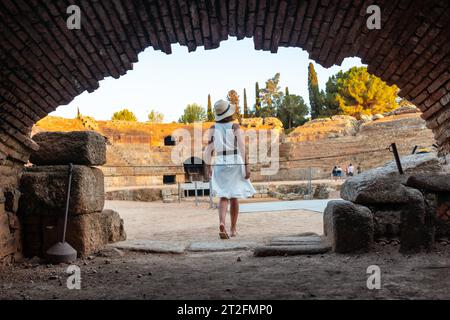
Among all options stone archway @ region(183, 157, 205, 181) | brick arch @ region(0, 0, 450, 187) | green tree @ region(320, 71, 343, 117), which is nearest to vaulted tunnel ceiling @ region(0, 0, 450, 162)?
brick arch @ region(0, 0, 450, 187)

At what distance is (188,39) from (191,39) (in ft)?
0.11

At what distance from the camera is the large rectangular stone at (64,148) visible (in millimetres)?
4285

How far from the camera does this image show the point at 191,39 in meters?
4.06

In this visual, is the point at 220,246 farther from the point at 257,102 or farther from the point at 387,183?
the point at 257,102

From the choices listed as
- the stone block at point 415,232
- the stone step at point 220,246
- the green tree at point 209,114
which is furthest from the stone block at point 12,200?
the green tree at point 209,114

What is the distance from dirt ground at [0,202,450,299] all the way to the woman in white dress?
92cm

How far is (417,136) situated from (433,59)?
2708cm

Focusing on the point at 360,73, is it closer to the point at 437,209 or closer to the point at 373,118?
the point at 373,118

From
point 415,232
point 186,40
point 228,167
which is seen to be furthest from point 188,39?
point 415,232

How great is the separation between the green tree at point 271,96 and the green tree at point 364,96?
849 cm

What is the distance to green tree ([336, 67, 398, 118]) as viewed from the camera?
126ft

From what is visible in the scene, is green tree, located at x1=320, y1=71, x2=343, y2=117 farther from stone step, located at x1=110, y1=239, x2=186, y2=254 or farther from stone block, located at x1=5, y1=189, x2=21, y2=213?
stone block, located at x1=5, y1=189, x2=21, y2=213

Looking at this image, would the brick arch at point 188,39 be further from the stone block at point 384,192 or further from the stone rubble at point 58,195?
the stone block at point 384,192
